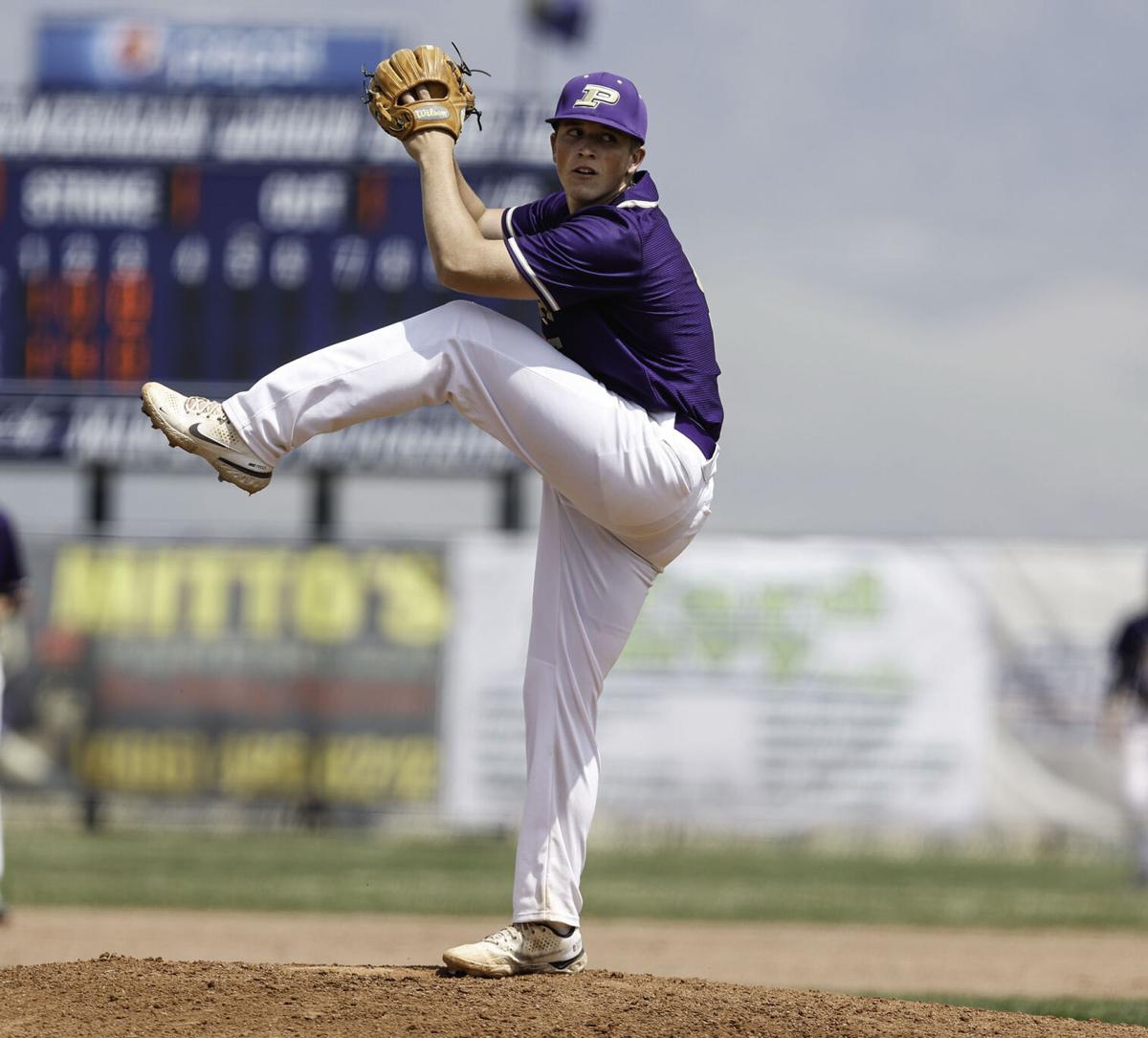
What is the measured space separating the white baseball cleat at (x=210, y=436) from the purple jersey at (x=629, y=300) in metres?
0.77

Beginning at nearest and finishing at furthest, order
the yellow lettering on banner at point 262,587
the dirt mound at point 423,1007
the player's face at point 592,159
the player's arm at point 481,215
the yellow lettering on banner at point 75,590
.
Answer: the dirt mound at point 423,1007, the player's face at point 592,159, the player's arm at point 481,215, the yellow lettering on banner at point 262,587, the yellow lettering on banner at point 75,590

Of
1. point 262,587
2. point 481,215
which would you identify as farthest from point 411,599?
point 481,215

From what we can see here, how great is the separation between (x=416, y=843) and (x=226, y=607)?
2.46 metres

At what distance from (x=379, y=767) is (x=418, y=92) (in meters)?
10.4

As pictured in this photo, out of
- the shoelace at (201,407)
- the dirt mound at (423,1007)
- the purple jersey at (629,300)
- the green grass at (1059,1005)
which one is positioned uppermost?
the purple jersey at (629,300)

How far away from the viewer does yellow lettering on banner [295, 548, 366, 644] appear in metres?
14.6

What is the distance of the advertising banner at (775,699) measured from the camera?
1386 centimetres

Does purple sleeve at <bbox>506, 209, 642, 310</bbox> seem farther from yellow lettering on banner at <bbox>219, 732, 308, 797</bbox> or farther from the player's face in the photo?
yellow lettering on banner at <bbox>219, 732, 308, 797</bbox>

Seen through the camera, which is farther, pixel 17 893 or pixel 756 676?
pixel 756 676

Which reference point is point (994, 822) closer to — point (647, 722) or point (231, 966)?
point (647, 722)

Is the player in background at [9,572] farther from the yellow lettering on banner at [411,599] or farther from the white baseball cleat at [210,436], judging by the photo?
the yellow lettering on banner at [411,599]

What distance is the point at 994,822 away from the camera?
13672mm

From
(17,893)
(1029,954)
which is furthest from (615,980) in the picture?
(17,893)

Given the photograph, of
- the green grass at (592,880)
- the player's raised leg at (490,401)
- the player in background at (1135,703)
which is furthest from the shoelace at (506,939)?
the player in background at (1135,703)
